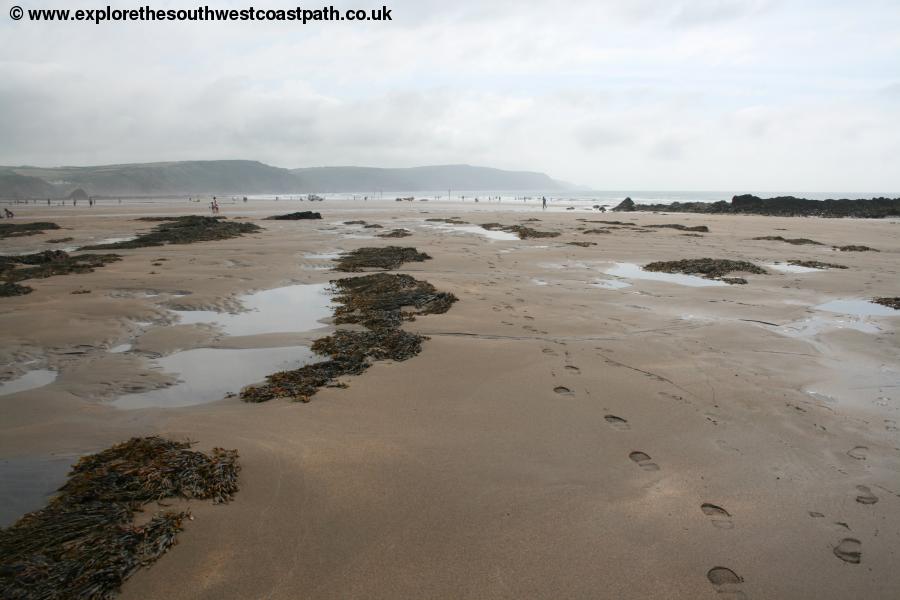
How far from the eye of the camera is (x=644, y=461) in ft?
11.3

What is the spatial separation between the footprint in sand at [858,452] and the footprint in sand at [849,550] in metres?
1.11

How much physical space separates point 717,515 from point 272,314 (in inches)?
261

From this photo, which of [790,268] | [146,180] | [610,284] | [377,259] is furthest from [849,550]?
[146,180]

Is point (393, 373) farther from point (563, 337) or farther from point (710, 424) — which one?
point (710, 424)

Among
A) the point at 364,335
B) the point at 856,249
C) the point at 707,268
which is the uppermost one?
the point at 856,249

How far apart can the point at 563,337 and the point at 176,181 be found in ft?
603

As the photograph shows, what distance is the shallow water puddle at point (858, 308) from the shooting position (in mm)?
7771

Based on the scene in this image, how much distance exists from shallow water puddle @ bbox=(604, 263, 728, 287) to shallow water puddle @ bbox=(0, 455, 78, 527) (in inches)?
406

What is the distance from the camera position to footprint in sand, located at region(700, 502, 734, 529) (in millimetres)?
2783

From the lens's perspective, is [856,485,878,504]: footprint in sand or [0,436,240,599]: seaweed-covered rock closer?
[0,436,240,599]: seaweed-covered rock

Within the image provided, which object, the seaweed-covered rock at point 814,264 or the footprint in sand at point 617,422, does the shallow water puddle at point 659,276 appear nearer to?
the seaweed-covered rock at point 814,264

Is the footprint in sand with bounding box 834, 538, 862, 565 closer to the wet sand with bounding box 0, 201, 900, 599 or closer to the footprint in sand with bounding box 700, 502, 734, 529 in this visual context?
the wet sand with bounding box 0, 201, 900, 599

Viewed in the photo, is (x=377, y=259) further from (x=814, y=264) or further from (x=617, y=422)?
(x=814, y=264)

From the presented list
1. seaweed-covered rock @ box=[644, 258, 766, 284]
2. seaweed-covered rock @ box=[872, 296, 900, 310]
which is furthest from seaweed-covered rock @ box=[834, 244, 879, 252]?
seaweed-covered rock @ box=[872, 296, 900, 310]
